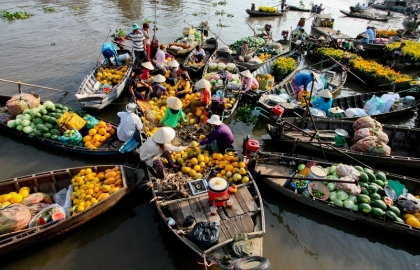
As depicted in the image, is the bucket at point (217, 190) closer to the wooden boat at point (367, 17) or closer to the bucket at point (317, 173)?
the bucket at point (317, 173)

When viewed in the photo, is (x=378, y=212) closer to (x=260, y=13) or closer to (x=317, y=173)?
(x=317, y=173)

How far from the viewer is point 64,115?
1023 cm

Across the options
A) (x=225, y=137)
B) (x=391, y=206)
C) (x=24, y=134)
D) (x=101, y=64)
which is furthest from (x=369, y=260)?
(x=101, y=64)

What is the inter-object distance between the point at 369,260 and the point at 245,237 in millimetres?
4012

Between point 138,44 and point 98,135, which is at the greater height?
point 138,44

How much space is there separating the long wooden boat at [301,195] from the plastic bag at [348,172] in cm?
50

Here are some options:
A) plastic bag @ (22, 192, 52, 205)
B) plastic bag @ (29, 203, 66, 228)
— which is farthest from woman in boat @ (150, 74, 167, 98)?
plastic bag @ (29, 203, 66, 228)

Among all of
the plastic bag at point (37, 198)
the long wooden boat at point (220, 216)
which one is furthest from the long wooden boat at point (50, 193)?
the long wooden boat at point (220, 216)

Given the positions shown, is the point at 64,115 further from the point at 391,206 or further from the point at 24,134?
the point at 391,206

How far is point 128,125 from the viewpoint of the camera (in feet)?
31.1

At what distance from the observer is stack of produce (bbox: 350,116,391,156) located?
31.7 feet

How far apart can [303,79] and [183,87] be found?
5915 mm

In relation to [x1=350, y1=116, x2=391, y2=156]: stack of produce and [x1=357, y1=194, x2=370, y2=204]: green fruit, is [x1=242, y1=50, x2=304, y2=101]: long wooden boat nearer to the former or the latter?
[x1=350, y1=116, x2=391, y2=156]: stack of produce

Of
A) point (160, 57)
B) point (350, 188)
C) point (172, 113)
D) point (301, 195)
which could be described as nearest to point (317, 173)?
point (301, 195)
